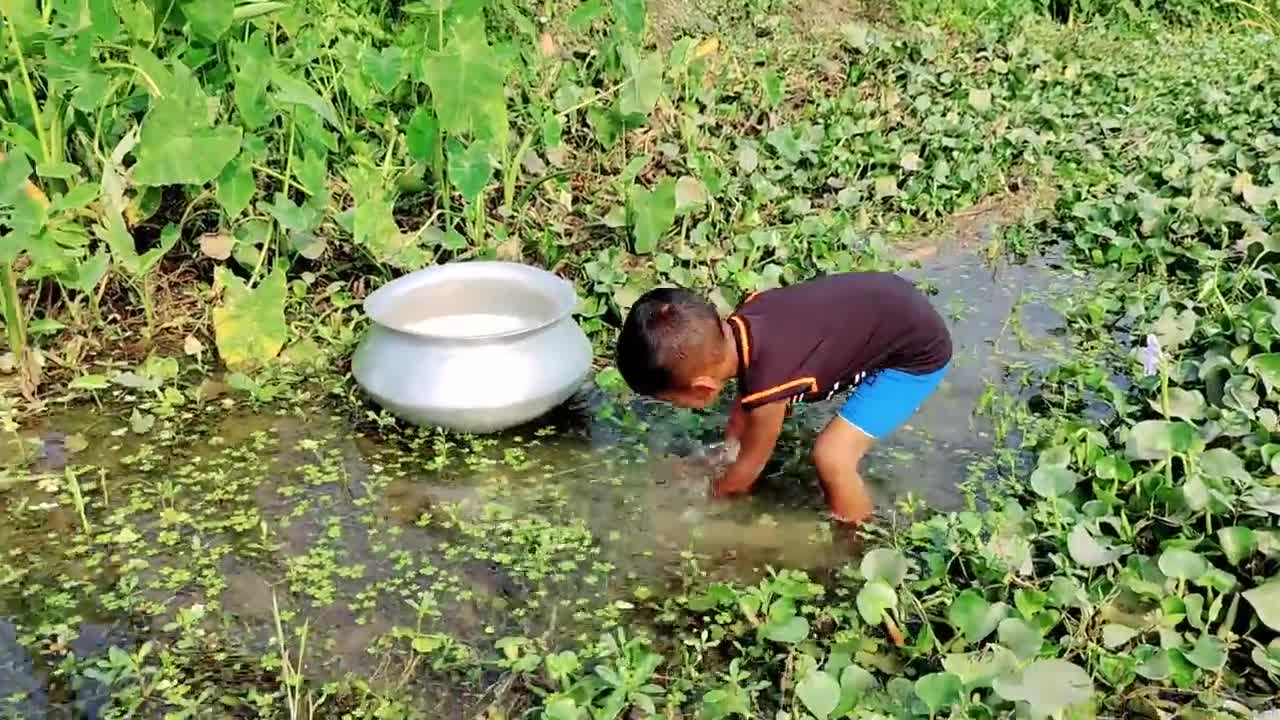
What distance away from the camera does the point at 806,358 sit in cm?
265

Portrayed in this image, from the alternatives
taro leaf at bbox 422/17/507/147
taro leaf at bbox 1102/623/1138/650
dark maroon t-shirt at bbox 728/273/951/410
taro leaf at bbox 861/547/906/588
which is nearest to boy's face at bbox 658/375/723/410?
dark maroon t-shirt at bbox 728/273/951/410

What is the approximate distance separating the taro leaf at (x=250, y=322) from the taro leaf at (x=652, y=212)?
3.81ft

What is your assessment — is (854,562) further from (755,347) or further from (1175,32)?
(1175,32)

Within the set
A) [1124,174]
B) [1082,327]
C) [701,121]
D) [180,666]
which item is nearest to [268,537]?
[180,666]

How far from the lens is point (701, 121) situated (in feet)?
16.3

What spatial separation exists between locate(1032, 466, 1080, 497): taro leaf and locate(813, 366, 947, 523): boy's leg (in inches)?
15.7

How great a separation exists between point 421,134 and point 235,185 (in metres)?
0.59

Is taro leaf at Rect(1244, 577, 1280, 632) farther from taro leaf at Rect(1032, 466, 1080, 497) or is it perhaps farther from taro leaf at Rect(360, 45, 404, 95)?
taro leaf at Rect(360, 45, 404, 95)

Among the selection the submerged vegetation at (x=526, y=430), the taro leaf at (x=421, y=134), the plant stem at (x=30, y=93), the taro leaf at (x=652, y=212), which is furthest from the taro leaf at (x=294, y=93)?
the taro leaf at (x=652, y=212)

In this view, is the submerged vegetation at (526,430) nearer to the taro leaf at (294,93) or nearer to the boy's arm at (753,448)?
the taro leaf at (294,93)

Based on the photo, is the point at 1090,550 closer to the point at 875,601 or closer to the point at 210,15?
the point at 875,601

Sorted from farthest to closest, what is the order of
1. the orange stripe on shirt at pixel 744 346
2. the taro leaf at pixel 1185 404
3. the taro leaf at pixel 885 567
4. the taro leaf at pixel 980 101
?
the taro leaf at pixel 980 101
the taro leaf at pixel 1185 404
the orange stripe on shirt at pixel 744 346
the taro leaf at pixel 885 567

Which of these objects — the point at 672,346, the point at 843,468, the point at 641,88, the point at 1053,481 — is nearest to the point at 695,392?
the point at 672,346

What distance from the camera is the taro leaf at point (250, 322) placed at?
3.38m
